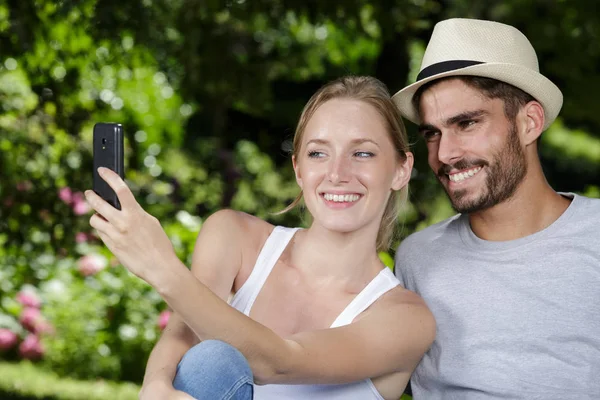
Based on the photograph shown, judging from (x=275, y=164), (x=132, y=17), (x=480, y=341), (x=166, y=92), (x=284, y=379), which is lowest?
(x=275, y=164)

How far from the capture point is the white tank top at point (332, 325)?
245 cm

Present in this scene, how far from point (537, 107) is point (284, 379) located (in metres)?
1.29

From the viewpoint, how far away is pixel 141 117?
22.5ft

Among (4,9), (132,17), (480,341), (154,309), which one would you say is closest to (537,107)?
(480,341)

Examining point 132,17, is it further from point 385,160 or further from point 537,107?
point 537,107

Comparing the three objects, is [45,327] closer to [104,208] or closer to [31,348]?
[31,348]

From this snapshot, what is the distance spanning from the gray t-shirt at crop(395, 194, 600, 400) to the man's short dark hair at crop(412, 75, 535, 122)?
0.36 metres

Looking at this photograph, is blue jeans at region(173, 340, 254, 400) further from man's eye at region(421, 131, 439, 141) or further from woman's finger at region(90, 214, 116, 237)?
man's eye at region(421, 131, 439, 141)

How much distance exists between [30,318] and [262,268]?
2945mm

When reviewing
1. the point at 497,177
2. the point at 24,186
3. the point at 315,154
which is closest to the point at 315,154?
the point at 315,154

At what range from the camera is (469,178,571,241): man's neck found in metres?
2.74

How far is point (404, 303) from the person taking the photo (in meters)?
2.58

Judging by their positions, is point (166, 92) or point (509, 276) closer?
point (509, 276)

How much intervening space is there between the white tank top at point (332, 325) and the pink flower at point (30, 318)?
9.48ft
